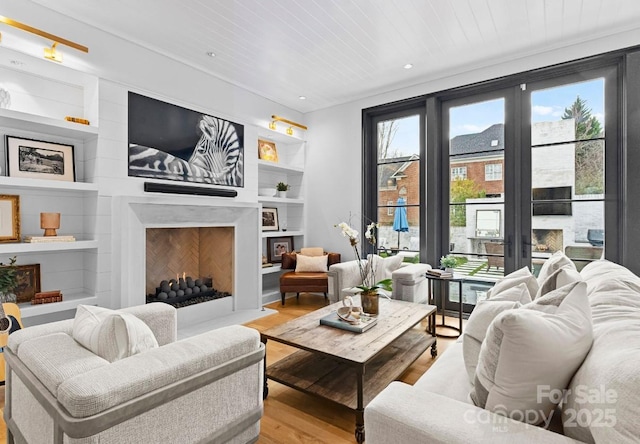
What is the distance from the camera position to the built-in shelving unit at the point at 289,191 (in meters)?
5.01

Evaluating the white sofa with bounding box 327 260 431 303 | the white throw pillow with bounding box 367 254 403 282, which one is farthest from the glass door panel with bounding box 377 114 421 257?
the white sofa with bounding box 327 260 431 303

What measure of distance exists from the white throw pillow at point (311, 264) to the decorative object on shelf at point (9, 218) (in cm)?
293

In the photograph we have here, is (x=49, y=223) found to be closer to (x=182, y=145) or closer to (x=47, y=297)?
(x=47, y=297)

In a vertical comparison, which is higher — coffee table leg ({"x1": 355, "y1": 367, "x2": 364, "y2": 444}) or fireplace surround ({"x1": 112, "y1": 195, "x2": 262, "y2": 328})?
fireplace surround ({"x1": 112, "y1": 195, "x2": 262, "y2": 328})

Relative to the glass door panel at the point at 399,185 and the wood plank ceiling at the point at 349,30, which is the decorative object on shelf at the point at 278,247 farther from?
the wood plank ceiling at the point at 349,30

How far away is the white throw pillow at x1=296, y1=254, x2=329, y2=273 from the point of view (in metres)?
4.64

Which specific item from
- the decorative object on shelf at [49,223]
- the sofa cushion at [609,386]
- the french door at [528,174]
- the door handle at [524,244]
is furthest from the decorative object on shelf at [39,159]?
the door handle at [524,244]

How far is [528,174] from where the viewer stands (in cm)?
371

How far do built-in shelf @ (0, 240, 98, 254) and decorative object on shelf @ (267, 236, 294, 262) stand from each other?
237cm

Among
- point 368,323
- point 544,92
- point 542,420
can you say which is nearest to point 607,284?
point 542,420

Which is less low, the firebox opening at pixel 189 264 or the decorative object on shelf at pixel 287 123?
the decorative object on shelf at pixel 287 123

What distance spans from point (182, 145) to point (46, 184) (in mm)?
1330

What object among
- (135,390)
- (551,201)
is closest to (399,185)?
(551,201)

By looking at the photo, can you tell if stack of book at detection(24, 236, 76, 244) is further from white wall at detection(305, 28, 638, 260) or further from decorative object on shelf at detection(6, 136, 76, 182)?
white wall at detection(305, 28, 638, 260)
